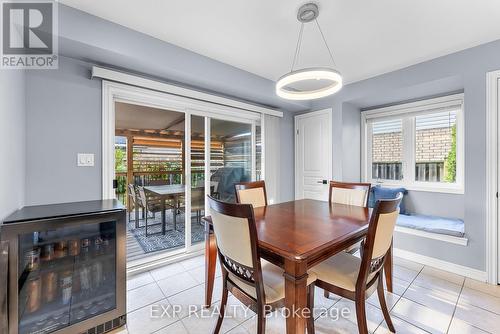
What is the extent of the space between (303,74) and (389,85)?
1.91m

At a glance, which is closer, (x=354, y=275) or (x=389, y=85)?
(x=354, y=275)

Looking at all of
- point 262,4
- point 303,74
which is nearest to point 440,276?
point 303,74

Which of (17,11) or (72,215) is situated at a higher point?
(17,11)

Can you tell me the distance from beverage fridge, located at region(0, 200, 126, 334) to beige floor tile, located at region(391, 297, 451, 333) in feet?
7.00

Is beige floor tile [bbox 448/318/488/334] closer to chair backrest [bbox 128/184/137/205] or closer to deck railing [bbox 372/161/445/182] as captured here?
deck railing [bbox 372/161/445/182]

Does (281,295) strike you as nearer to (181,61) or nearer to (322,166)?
(181,61)

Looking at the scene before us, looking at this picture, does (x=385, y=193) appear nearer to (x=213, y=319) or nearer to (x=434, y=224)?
(x=434, y=224)

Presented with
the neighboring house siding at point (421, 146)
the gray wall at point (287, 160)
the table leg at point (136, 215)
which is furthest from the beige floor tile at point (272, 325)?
the neighboring house siding at point (421, 146)

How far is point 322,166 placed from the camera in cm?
372

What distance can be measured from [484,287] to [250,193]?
2.46m

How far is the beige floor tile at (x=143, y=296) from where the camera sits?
76.2 inches

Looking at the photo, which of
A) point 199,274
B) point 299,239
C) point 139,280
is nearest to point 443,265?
point 299,239

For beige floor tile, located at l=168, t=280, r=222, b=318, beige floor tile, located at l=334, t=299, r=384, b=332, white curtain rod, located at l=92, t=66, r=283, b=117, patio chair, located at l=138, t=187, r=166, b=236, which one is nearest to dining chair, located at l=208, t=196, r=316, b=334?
beige floor tile, located at l=334, t=299, r=384, b=332

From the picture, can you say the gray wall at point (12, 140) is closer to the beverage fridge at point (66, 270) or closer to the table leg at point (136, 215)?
the beverage fridge at point (66, 270)
